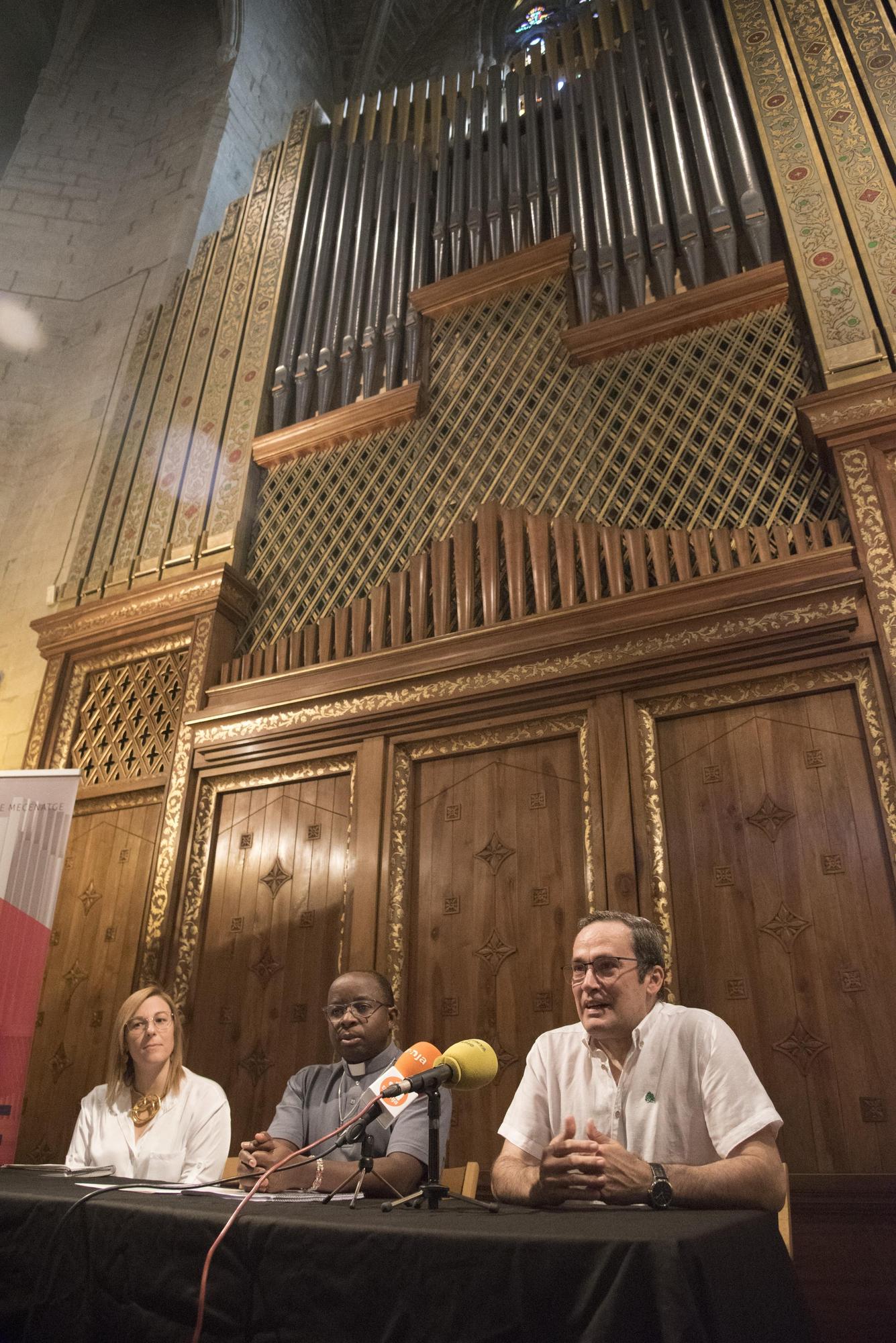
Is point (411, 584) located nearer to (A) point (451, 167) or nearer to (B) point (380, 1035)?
(B) point (380, 1035)

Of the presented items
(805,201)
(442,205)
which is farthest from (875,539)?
(442,205)

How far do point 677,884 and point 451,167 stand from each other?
5.84 meters

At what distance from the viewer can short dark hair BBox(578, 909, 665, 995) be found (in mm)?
2291

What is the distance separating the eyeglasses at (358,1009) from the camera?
9.44 feet

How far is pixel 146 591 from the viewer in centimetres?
571

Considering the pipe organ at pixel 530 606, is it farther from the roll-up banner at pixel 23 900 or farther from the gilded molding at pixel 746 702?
the roll-up banner at pixel 23 900

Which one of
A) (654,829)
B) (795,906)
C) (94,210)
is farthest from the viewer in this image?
(94,210)

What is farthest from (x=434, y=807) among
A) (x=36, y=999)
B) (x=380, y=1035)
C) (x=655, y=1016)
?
(x=655, y=1016)

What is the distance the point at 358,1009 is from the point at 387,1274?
5.24ft

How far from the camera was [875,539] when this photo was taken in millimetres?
3881

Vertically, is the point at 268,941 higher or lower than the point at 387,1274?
higher

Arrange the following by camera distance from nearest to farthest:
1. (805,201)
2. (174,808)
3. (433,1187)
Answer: (433,1187)
(805,201)
(174,808)

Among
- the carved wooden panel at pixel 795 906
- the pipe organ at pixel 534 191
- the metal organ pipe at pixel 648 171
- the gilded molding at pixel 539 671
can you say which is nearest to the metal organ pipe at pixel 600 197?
the pipe organ at pixel 534 191

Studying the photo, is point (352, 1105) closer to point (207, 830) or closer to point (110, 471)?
point (207, 830)
